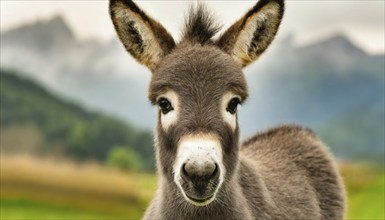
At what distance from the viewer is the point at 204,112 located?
20.5 feet

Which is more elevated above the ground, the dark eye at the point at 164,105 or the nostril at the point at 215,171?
the dark eye at the point at 164,105

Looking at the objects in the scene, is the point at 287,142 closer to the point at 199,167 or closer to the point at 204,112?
the point at 204,112

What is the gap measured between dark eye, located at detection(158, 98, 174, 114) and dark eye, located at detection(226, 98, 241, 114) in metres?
0.63

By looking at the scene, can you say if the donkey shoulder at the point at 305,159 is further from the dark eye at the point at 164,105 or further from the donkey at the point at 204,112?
the dark eye at the point at 164,105

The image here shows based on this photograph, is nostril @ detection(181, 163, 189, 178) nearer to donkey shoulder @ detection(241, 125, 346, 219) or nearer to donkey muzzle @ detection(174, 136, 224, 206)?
donkey muzzle @ detection(174, 136, 224, 206)

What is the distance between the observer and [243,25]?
23.4 feet

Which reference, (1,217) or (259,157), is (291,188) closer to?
(259,157)

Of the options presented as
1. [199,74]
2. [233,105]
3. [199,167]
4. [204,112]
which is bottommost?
[199,167]

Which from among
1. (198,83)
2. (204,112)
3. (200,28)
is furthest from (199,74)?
(200,28)

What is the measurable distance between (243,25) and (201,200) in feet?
7.27

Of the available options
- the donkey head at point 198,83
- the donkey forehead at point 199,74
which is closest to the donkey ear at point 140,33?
the donkey head at point 198,83

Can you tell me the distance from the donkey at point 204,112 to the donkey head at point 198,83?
11 mm

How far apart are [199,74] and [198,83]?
13cm

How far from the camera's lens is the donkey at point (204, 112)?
20.0 feet
